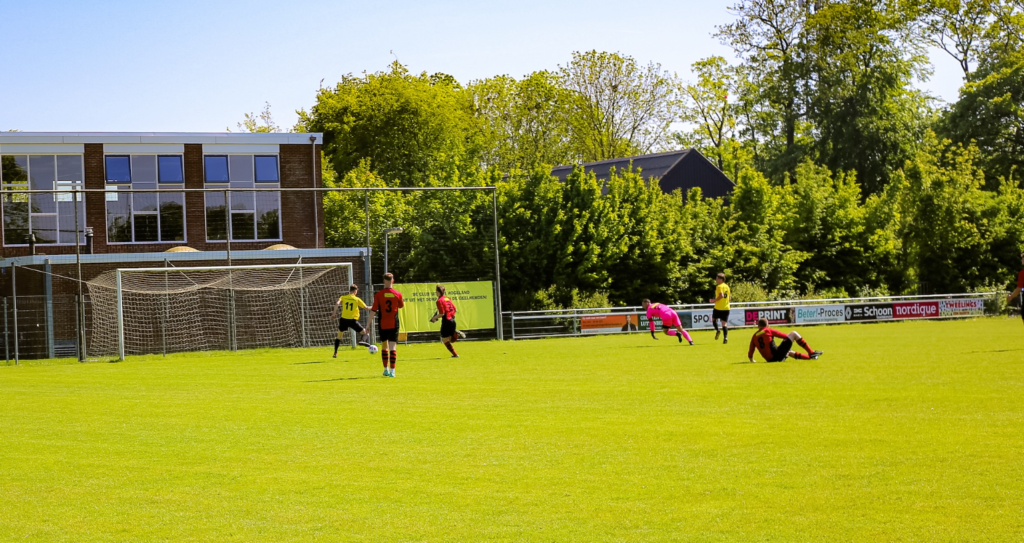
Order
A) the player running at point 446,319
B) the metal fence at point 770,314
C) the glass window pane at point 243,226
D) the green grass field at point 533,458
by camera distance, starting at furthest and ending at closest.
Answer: the glass window pane at point 243,226 < the metal fence at point 770,314 < the player running at point 446,319 < the green grass field at point 533,458

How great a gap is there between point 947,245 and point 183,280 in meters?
34.0

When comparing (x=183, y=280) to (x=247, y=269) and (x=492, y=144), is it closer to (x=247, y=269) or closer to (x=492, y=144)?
(x=247, y=269)

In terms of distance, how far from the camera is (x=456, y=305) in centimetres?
3262

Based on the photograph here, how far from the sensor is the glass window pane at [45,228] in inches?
1389

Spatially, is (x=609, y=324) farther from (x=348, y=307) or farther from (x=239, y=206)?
(x=239, y=206)

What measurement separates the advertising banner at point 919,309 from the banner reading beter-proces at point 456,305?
19389 millimetres

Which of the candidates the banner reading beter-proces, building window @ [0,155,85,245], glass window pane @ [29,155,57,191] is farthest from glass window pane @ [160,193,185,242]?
the banner reading beter-proces

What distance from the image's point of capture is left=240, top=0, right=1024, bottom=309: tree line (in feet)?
127

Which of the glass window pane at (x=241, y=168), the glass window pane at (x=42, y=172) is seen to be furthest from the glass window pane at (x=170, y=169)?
the glass window pane at (x=42, y=172)

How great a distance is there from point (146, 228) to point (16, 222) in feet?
14.8

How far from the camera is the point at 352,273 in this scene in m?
31.9

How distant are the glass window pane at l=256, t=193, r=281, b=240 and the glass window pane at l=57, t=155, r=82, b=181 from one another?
278 inches

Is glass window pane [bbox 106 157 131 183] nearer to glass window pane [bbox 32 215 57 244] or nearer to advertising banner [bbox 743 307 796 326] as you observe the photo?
glass window pane [bbox 32 215 57 244]

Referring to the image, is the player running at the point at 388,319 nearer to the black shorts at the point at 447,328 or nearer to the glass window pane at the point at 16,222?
the black shorts at the point at 447,328
